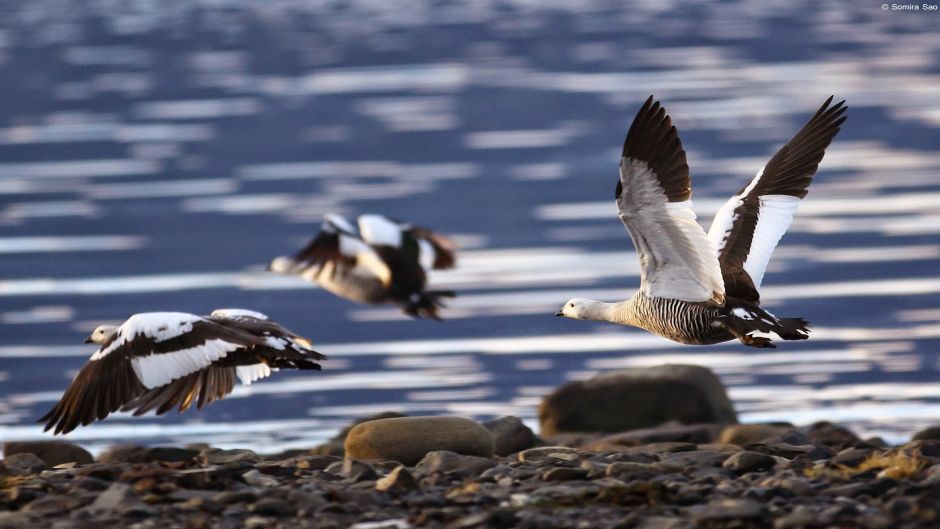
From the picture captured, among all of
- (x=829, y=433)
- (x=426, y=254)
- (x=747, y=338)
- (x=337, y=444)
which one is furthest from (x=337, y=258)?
(x=747, y=338)

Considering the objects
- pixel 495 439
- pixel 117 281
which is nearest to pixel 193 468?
pixel 495 439

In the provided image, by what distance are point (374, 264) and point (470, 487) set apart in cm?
705

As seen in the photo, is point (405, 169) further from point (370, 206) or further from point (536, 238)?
point (536, 238)

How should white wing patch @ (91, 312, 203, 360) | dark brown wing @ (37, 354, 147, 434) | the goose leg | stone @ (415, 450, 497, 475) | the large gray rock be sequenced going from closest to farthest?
stone @ (415, 450, 497, 475)
dark brown wing @ (37, 354, 147, 434)
white wing patch @ (91, 312, 203, 360)
the goose leg
the large gray rock

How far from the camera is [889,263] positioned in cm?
2031

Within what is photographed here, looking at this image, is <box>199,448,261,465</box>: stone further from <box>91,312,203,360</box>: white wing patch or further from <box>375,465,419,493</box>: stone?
<box>375,465,419,493</box>: stone

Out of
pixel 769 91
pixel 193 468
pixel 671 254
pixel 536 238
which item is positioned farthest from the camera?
pixel 769 91

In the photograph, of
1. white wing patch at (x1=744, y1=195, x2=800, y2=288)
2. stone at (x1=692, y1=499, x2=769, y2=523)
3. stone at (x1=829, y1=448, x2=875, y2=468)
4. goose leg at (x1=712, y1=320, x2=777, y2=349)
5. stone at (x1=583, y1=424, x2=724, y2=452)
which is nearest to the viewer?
stone at (x1=692, y1=499, x2=769, y2=523)

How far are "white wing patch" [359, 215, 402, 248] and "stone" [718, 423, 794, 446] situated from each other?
13.9 ft

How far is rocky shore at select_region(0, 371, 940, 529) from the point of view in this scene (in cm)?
891

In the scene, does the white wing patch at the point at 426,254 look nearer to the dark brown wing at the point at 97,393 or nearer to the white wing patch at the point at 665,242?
the white wing patch at the point at 665,242

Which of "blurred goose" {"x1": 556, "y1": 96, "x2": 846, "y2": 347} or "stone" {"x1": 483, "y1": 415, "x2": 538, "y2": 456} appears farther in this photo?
"stone" {"x1": 483, "y1": 415, "x2": 538, "y2": 456}

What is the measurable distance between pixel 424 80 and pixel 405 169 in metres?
13.3

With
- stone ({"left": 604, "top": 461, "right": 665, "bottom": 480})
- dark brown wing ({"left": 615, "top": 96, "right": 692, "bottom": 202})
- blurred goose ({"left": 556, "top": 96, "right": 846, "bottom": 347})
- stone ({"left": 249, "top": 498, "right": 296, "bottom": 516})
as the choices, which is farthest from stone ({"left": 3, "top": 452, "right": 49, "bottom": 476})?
dark brown wing ({"left": 615, "top": 96, "right": 692, "bottom": 202})
